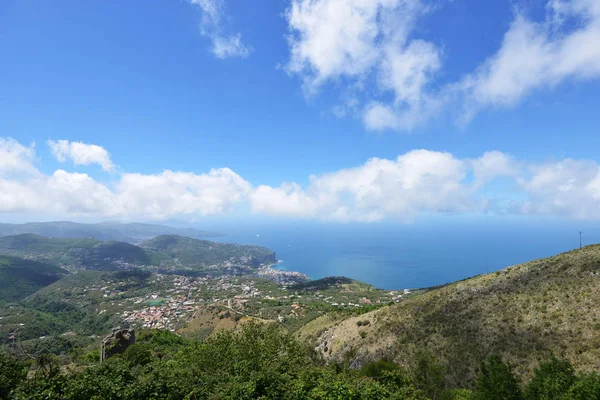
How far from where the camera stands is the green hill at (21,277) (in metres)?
152

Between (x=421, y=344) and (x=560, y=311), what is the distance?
15.5 m

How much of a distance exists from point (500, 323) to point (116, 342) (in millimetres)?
50475

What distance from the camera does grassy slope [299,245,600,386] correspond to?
26.8 metres

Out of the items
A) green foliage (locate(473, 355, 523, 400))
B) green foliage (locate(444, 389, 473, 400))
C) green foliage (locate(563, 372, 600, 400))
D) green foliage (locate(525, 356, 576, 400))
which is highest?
green foliage (locate(563, 372, 600, 400))

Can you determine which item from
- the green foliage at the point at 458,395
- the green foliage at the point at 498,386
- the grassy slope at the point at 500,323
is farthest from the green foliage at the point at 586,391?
the grassy slope at the point at 500,323

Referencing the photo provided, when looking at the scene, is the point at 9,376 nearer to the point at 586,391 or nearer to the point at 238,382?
the point at 238,382

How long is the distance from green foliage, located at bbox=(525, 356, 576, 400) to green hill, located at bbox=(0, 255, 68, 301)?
218559mm

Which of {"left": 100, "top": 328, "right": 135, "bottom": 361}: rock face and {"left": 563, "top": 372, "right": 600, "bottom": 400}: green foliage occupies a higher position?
{"left": 563, "top": 372, "right": 600, "bottom": 400}: green foliage

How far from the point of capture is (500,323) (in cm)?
3161

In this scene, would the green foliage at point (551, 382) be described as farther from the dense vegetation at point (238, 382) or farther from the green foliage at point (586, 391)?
the green foliage at point (586, 391)

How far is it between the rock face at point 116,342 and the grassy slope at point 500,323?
98.7 feet

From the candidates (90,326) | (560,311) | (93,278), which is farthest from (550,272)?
(93,278)

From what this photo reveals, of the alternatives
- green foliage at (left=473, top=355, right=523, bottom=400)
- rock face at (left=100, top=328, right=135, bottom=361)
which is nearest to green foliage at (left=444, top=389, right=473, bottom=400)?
green foliage at (left=473, top=355, right=523, bottom=400)

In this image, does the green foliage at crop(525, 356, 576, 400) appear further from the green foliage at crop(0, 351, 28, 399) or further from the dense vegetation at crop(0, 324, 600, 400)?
the green foliage at crop(0, 351, 28, 399)
